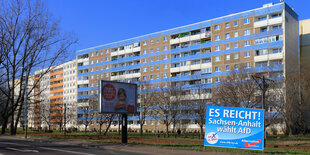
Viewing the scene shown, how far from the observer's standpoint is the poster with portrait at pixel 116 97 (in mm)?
26075

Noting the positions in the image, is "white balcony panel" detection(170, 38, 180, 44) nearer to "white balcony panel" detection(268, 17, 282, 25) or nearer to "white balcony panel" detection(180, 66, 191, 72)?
"white balcony panel" detection(180, 66, 191, 72)

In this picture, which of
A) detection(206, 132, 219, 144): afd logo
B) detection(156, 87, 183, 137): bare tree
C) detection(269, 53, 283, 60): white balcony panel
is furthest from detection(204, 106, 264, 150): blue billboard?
detection(269, 53, 283, 60): white balcony panel

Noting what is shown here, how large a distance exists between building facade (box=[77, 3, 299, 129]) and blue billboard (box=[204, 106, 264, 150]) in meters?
32.5

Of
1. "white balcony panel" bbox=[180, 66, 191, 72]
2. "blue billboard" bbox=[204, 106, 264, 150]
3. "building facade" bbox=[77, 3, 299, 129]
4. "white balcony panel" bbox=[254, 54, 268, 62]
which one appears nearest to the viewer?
"blue billboard" bbox=[204, 106, 264, 150]

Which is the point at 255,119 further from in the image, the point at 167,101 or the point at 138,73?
the point at 138,73

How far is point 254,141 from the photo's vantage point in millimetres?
18031

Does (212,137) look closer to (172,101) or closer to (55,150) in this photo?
(55,150)

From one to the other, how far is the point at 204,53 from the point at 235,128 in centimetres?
6157

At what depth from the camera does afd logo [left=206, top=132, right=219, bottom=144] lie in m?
18.7

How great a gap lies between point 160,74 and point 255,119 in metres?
70.4

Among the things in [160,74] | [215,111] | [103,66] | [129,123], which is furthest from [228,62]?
[215,111]

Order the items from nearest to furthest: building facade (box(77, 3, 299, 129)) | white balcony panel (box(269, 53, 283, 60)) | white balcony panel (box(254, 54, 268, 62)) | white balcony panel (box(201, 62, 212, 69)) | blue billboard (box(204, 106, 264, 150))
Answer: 1. blue billboard (box(204, 106, 264, 150))
2. white balcony panel (box(269, 53, 283, 60))
3. building facade (box(77, 3, 299, 129))
4. white balcony panel (box(254, 54, 268, 62))
5. white balcony panel (box(201, 62, 212, 69))

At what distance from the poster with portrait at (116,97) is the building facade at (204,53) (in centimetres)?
2823

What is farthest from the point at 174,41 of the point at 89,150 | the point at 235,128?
the point at 235,128
